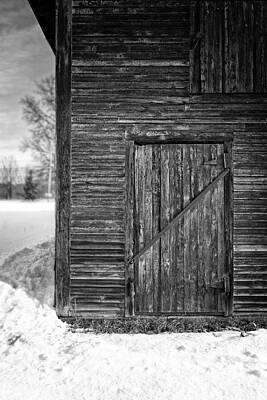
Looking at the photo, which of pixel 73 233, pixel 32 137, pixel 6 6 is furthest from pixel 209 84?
pixel 6 6

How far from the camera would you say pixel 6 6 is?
96.2ft

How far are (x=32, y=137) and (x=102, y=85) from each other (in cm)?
2093

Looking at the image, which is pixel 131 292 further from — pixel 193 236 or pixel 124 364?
pixel 124 364

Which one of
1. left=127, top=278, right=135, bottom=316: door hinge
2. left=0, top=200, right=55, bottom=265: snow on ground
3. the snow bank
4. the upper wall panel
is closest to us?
left=127, top=278, right=135, bottom=316: door hinge

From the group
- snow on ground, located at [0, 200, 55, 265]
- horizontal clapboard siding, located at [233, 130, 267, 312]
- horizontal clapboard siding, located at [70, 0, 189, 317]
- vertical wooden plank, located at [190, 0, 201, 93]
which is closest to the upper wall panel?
vertical wooden plank, located at [190, 0, 201, 93]

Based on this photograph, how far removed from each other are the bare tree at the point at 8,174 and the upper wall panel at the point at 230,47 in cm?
2831

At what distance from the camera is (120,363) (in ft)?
15.4

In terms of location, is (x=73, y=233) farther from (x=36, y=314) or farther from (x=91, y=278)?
(x=36, y=314)

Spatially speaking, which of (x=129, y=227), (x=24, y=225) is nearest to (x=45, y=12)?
(x=129, y=227)

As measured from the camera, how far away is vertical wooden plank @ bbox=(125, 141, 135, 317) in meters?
6.12

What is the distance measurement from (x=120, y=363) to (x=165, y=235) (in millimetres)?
2050

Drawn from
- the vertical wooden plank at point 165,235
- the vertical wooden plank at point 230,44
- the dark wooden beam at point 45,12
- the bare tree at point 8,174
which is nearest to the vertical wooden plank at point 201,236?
the vertical wooden plank at point 165,235

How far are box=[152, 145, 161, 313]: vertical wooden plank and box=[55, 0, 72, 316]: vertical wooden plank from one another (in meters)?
1.24

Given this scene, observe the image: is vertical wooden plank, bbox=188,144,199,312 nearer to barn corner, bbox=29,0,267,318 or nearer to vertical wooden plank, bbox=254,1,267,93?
barn corner, bbox=29,0,267,318
